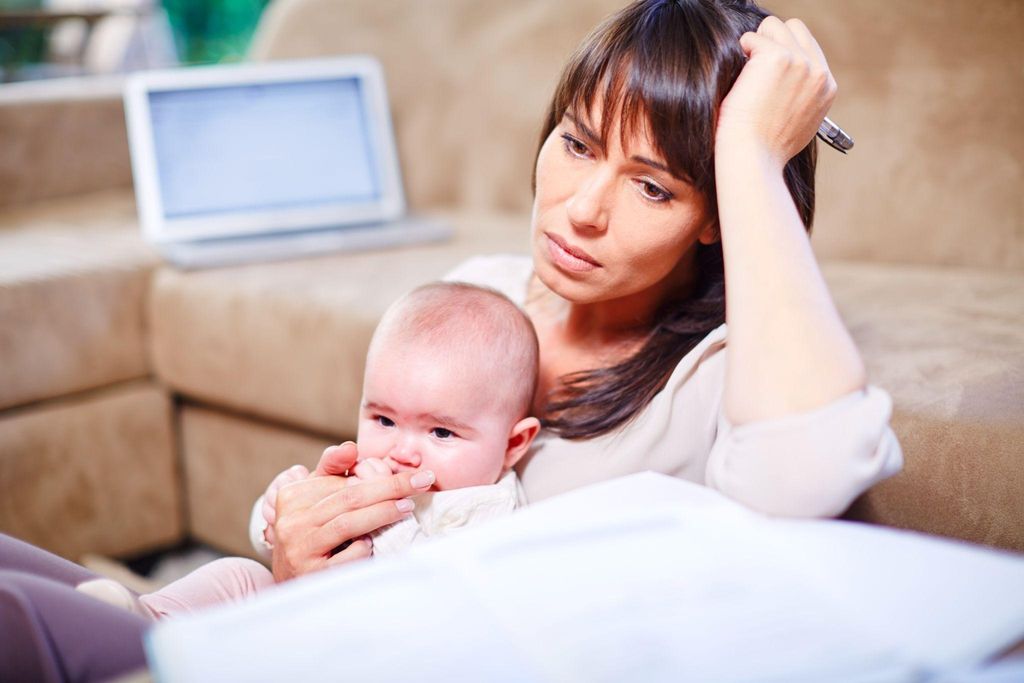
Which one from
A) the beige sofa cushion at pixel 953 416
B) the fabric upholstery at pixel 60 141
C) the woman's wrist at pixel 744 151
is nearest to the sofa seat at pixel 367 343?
the beige sofa cushion at pixel 953 416

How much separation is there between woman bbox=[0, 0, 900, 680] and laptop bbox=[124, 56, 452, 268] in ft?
2.96

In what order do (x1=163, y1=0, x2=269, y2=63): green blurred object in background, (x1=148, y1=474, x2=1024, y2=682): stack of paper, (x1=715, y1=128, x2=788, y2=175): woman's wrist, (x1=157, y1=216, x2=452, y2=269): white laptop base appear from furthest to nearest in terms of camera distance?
(x1=163, y1=0, x2=269, y2=63): green blurred object in background < (x1=157, y1=216, x2=452, y2=269): white laptop base < (x1=715, y1=128, x2=788, y2=175): woman's wrist < (x1=148, y1=474, x2=1024, y2=682): stack of paper

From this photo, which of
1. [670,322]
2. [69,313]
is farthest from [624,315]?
[69,313]

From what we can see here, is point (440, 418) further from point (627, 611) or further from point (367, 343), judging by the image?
point (367, 343)

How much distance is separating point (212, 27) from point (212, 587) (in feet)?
14.3

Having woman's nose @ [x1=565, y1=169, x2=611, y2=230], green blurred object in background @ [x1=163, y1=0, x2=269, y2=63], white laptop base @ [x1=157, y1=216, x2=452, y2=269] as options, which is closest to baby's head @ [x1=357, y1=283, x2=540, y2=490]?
woman's nose @ [x1=565, y1=169, x2=611, y2=230]

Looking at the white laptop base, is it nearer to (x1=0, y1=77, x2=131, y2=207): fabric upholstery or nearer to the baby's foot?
(x1=0, y1=77, x2=131, y2=207): fabric upholstery

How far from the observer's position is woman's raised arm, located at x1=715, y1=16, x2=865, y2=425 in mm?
731

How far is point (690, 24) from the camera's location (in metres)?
0.90

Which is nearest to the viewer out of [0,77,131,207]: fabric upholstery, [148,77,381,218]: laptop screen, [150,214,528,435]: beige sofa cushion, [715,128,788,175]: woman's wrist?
[715,128,788,175]: woman's wrist

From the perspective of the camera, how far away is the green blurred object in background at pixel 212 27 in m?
4.72

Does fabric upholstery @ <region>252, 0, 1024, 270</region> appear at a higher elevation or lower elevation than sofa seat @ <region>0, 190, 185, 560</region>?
higher

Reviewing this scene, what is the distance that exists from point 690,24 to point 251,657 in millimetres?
683

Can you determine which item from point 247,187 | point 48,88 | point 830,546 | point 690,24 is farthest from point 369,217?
point 830,546
